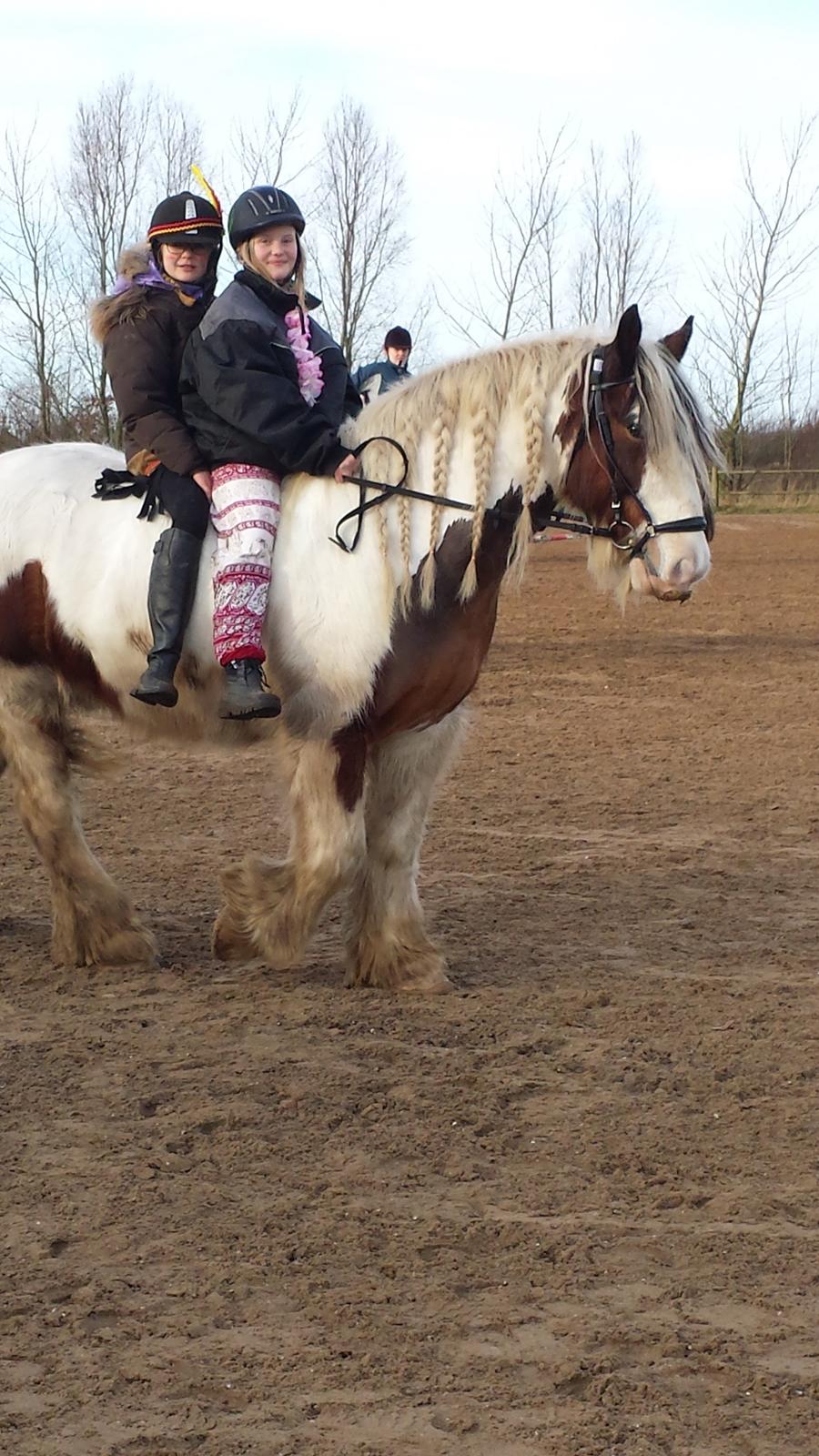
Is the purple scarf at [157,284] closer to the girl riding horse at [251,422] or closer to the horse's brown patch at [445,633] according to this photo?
the girl riding horse at [251,422]

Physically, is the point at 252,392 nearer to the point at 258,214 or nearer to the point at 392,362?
Result: the point at 258,214

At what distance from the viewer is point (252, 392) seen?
436 cm

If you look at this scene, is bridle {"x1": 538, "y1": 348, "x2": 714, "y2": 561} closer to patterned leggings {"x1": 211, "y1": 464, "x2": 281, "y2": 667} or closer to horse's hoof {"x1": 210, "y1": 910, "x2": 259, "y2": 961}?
patterned leggings {"x1": 211, "y1": 464, "x2": 281, "y2": 667}

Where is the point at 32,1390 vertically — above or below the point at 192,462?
below

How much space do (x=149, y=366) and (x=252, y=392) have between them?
0.47 metres

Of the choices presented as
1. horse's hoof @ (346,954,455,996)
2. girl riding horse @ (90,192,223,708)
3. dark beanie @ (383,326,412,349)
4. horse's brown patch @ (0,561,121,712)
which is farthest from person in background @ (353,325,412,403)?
horse's hoof @ (346,954,455,996)

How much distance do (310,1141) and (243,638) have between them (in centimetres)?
153

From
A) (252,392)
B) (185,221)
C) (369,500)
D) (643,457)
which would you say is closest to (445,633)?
(369,500)

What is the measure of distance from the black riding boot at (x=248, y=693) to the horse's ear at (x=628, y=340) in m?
1.41

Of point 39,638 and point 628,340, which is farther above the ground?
point 628,340

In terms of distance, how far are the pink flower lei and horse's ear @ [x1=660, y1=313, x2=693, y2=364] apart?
1087 mm

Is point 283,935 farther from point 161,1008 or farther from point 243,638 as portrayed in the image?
point 243,638

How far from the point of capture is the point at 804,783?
25.0ft

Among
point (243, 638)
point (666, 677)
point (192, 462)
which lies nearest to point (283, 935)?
point (243, 638)
